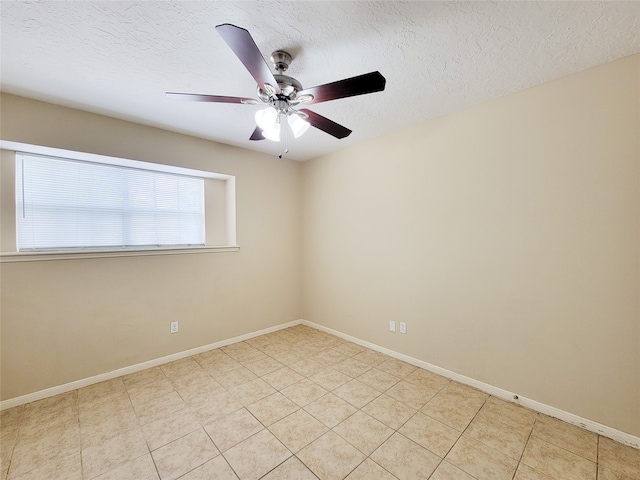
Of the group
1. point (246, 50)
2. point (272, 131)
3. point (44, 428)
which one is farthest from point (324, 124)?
point (44, 428)

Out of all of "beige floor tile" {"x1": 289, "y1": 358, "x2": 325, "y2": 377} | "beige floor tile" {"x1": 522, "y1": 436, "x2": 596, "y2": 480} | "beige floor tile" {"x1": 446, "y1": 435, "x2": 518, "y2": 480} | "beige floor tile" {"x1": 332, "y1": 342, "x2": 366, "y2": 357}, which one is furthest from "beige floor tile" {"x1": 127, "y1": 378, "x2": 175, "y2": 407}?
"beige floor tile" {"x1": 522, "y1": 436, "x2": 596, "y2": 480}

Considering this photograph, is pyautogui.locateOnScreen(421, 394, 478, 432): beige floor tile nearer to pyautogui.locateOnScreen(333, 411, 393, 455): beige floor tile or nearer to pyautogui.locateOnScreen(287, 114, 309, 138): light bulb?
pyautogui.locateOnScreen(333, 411, 393, 455): beige floor tile

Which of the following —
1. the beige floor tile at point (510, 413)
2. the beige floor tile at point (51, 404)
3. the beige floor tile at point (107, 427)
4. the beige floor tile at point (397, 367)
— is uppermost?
the beige floor tile at point (51, 404)

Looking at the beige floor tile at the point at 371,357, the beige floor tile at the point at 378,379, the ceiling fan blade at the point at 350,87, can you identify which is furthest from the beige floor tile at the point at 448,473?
the ceiling fan blade at the point at 350,87

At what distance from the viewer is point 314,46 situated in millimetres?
1590

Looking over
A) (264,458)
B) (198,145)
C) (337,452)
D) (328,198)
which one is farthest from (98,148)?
(337,452)

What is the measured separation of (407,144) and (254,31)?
1.82m

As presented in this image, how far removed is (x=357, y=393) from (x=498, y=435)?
3.26 feet

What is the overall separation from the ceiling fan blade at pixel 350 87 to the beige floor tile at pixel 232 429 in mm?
2159

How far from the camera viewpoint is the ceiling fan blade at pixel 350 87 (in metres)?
1.25

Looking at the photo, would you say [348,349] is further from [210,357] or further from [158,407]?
[158,407]

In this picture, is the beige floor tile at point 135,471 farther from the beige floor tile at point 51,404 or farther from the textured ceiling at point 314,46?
the textured ceiling at point 314,46

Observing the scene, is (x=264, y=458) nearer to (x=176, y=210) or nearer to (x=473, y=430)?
(x=473, y=430)

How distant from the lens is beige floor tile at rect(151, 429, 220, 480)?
4.96ft
